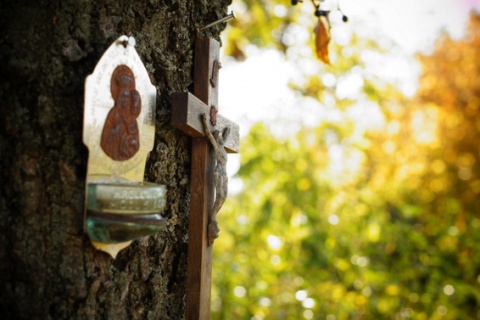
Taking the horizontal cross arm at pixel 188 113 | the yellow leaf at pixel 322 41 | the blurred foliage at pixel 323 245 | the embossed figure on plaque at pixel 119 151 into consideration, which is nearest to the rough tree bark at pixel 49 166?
the embossed figure on plaque at pixel 119 151

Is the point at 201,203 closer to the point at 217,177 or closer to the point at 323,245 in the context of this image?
the point at 217,177

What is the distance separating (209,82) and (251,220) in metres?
3.00

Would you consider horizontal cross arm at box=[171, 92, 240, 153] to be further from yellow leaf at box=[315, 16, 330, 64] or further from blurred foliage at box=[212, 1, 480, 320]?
blurred foliage at box=[212, 1, 480, 320]

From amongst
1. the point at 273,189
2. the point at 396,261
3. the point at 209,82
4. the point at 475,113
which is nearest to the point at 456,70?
the point at 475,113

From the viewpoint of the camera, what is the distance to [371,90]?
13.1 ft

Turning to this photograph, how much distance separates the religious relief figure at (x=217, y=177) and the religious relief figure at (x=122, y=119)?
265mm

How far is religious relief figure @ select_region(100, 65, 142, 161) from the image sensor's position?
118 centimetres

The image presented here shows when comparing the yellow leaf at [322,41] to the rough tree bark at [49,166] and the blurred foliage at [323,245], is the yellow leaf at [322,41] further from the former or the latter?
the blurred foliage at [323,245]

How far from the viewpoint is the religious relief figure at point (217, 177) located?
1.48 m

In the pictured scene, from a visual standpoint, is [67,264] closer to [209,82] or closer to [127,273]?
[127,273]

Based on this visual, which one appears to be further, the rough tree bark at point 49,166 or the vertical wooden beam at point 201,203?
the vertical wooden beam at point 201,203

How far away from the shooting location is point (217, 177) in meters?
1.52

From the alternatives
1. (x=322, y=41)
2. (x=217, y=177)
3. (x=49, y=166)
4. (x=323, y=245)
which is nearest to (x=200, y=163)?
(x=217, y=177)

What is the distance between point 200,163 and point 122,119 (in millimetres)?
348
